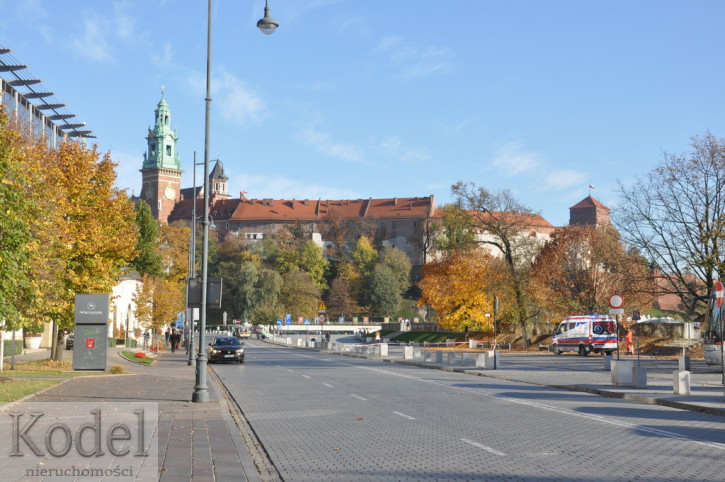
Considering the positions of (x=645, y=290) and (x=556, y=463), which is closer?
(x=556, y=463)

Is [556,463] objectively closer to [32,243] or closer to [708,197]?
[32,243]

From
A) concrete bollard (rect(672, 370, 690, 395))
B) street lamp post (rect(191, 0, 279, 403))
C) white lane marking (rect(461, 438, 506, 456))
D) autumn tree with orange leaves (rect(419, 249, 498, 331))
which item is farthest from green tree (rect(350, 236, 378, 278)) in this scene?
white lane marking (rect(461, 438, 506, 456))

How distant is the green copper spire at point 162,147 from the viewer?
579 ft

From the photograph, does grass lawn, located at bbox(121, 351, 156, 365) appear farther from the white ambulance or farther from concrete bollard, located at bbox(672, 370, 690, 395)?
concrete bollard, located at bbox(672, 370, 690, 395)

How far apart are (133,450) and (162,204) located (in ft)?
597

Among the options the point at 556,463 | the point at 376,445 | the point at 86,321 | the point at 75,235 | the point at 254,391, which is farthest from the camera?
the point at 75,235

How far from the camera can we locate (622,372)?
22.2 metres

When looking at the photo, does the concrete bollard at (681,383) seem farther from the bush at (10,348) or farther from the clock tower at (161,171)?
the clock tower at (161,171)

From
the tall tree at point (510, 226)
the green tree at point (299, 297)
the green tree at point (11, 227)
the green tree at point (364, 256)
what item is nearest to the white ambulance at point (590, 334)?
the tall tree at point (510, 226)

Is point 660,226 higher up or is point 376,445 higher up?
point 660,226

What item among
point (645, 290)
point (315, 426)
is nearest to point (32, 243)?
point (315, 426)

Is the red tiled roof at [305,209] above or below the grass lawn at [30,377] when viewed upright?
above

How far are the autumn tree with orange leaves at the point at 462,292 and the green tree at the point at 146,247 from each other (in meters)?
33.2

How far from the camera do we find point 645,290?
41.7m
